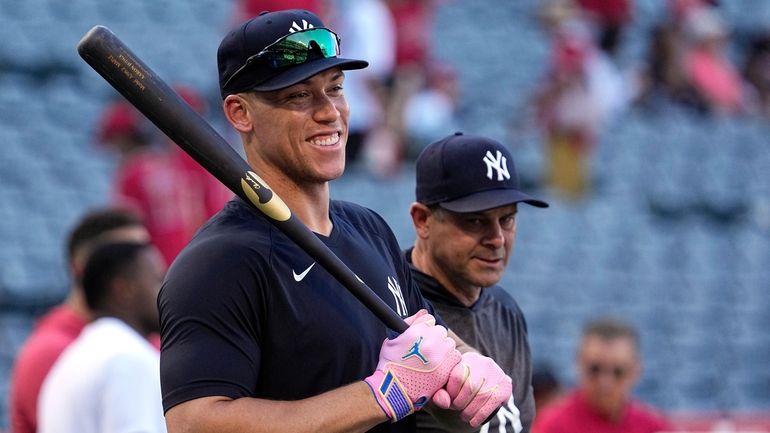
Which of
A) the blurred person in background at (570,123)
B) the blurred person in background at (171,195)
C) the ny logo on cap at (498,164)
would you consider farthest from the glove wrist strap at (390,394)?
the blurred person in background at (570,123)

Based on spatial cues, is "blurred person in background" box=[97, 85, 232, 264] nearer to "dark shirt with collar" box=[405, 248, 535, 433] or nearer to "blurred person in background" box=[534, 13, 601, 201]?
"blurred person in background" box=[534, 13, 601, 201]

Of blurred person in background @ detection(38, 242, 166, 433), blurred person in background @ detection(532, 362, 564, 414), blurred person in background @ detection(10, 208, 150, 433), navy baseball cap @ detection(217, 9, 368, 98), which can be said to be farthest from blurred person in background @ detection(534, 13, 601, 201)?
navy baseball cap @ detection(217, 9, 368, 98)

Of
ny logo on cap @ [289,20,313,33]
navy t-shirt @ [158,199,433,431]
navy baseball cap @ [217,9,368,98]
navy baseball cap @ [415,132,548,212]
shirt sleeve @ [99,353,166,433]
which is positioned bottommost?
shirt sleeve @ [99,353,166,433]

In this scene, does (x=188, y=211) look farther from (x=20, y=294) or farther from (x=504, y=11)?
(x=504, y=11)

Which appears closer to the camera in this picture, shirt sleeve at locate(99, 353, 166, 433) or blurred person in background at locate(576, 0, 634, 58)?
shirt sleeve at locate(99, 353, 166, 433)

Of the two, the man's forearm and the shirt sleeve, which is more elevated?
the man's forearm

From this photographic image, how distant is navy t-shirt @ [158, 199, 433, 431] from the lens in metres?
2.40

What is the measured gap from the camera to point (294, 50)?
263 centimetres

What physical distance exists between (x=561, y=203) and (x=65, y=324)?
600 centimetres

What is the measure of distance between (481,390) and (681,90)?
30.2 feet

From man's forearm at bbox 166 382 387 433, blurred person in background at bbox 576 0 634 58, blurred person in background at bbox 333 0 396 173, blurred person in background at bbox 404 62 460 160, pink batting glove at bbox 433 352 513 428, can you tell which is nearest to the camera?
man's forearm at bbox 166 382 387 433

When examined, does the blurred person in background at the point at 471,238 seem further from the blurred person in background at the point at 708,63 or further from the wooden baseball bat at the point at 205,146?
the blurred person in background at the point at 708,63

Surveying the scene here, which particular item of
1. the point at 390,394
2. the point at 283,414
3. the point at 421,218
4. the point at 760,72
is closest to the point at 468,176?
the point at 421,218

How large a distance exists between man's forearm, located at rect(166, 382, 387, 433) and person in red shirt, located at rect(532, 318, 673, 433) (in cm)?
391
